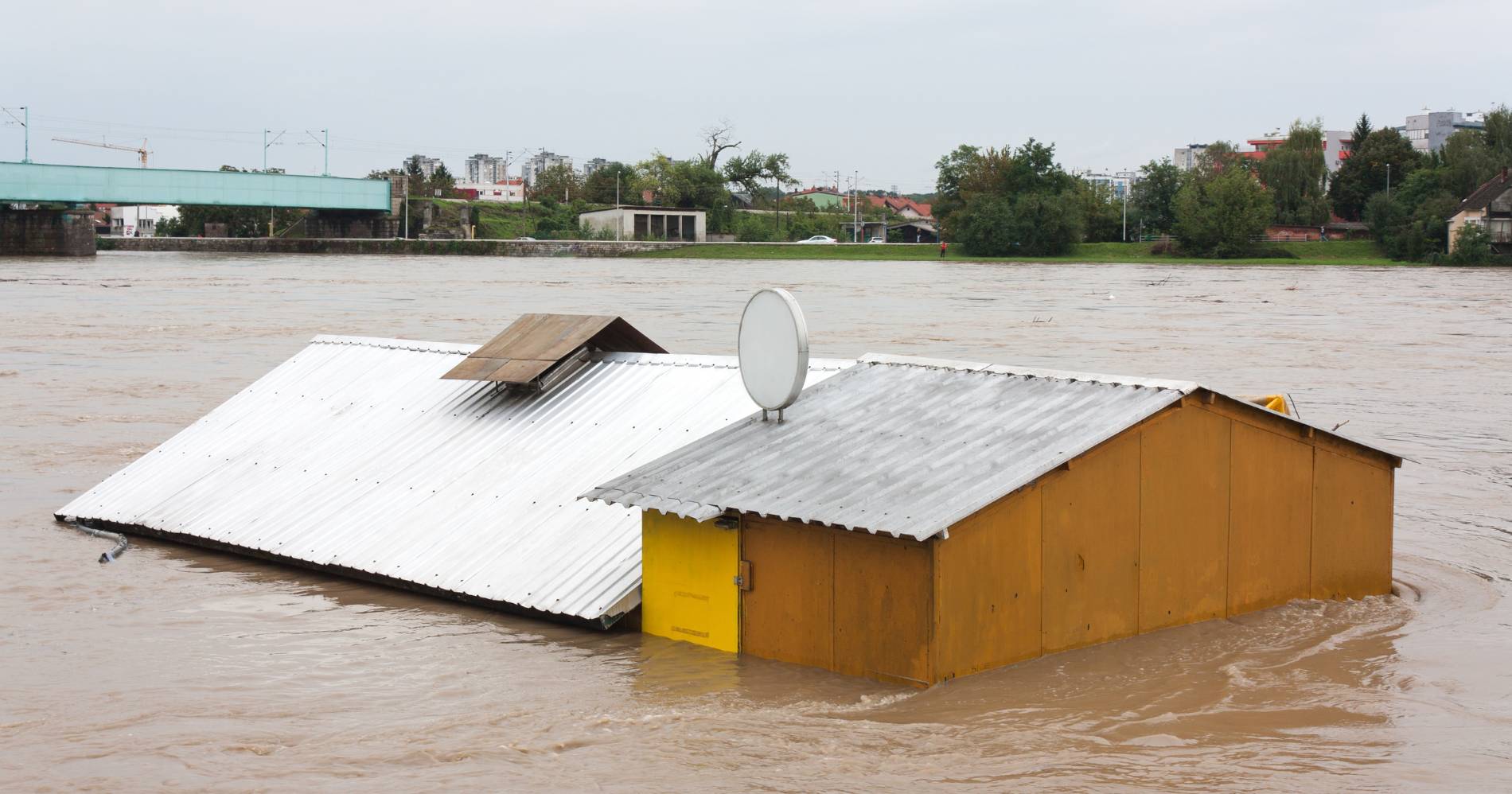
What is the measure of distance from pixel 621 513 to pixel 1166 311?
43.1m

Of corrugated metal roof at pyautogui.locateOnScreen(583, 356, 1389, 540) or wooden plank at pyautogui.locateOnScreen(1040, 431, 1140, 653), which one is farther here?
wooden plank at pyautogui.locateOnScreen(1040, 431, 1140, 653)

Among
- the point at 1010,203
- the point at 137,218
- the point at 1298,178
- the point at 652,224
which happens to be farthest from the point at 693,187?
the point at 137,218

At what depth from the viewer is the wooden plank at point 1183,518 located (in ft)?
33.9

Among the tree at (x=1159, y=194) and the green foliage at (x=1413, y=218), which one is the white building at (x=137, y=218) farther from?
the green foliage at (x=1413, y=218)

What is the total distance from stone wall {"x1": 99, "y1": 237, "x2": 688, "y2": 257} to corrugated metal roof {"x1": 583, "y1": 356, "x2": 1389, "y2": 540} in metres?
103

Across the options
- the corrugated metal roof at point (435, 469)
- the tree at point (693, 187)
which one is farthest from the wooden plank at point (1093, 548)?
the tree at point (693, 187)

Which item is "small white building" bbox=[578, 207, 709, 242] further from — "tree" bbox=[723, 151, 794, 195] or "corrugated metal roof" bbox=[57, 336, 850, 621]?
"corrugated metal roof" bbox=[57, 336, 850, 621]

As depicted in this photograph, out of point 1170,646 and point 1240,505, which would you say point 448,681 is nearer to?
point 1170,646

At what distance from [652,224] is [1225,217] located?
172 feet

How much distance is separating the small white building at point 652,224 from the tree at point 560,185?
26.8 m

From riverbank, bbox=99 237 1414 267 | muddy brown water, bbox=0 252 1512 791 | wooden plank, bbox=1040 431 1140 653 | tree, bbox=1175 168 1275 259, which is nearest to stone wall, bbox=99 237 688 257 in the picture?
riverbank, bbox=99 237 1414 267

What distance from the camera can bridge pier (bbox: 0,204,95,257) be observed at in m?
101

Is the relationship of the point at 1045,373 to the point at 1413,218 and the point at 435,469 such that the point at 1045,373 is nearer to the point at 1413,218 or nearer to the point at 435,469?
the point at 435,469

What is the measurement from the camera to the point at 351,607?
40.3 ft
